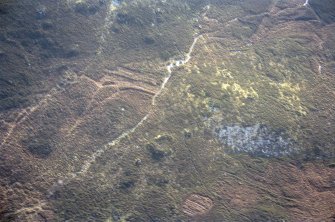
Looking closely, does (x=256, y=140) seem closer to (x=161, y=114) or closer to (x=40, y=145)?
(x=161, y=114)

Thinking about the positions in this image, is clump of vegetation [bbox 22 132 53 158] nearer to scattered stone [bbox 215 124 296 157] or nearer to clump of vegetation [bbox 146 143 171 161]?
clump of vegetation [bbox 146 143 171 161]

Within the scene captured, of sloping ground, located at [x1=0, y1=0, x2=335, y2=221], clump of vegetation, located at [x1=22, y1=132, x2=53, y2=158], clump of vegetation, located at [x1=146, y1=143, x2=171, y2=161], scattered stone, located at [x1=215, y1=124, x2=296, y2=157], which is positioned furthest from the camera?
scattered stone, located at [x1=215, y1=124, x2=296, y2=157]

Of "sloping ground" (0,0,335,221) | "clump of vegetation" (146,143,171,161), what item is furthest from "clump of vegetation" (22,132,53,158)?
"clump of vegetation" (146,143,171,161)

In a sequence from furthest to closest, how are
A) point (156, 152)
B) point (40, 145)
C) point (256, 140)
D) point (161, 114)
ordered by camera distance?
point (161, 114) < point (256, 140) < point (156, 152) < point (40, 145)

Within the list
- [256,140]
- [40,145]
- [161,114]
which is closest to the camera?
[40,145]

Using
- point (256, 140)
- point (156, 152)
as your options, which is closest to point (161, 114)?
point (156, 152)

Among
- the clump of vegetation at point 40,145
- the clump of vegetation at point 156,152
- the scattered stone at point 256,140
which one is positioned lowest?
the clump of vegetation at point 40,145

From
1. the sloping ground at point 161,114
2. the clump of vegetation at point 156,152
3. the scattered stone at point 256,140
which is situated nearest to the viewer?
the sloping ground at point 161,114

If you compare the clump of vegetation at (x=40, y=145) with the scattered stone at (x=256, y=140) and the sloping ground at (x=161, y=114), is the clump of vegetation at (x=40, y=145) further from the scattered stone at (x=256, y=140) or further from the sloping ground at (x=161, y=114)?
the scattered stone at (x=256, y=140)

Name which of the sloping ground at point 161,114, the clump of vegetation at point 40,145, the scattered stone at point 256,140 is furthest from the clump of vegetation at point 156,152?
the clump of vegetation at point 40,145
